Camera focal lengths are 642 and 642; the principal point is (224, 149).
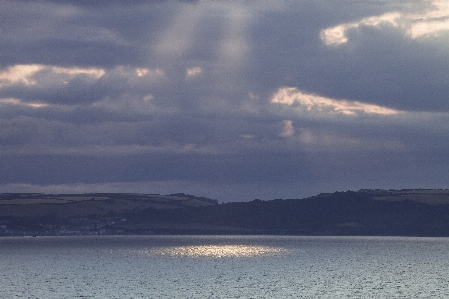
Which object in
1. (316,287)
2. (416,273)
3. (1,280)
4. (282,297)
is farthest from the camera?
(416,273)

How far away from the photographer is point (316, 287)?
123 metres

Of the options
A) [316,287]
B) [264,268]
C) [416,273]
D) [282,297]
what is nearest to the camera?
[282,297]

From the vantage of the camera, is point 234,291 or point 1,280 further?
point 1,280

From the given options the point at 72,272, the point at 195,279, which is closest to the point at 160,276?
the point at 195,279

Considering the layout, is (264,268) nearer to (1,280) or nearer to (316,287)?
(316,287)

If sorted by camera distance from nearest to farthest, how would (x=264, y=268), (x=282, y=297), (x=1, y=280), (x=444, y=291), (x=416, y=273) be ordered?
(x=282, y=297), (x=444, y=291), (x=1, y=280), (x=416, y=273), (x=264, y=268)

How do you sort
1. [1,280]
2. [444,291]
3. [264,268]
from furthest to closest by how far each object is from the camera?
[264,268], [1,280], [444,291]

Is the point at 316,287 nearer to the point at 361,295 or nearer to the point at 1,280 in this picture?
the point at 361,295

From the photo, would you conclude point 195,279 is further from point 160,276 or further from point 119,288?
point 119,288

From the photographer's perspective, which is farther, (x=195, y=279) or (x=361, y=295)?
(x=195, y=279)

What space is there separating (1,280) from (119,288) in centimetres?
3412

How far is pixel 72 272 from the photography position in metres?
162

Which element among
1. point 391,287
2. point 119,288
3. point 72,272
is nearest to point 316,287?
point 391,287

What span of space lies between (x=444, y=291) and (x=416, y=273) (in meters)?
41.8
